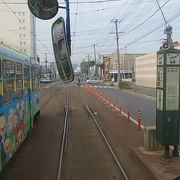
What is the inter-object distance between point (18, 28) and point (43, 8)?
64.7m

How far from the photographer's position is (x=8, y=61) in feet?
24.2

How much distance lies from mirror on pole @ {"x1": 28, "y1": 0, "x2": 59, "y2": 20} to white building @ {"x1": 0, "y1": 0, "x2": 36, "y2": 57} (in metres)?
55.5

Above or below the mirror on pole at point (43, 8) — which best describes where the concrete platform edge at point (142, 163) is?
below

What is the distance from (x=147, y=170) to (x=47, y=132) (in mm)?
6339

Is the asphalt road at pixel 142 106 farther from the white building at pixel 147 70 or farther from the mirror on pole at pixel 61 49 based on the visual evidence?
the white building at pixel 147 70

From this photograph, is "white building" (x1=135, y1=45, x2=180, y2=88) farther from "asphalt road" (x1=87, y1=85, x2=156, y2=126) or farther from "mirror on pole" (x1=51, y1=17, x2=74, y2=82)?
"mirror on pole" (x1=51, y1=17, x2=74, y2=82)

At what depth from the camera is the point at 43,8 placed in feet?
38.5

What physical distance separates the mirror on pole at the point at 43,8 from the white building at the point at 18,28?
182 ft

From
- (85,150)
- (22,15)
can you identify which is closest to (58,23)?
(85,150)

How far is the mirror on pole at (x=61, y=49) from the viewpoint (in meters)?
10.8

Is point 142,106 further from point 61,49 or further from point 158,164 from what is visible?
point 158,164

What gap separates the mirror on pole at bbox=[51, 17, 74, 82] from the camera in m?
10.8

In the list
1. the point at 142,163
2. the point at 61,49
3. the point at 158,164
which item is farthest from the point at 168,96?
the point at 61,49

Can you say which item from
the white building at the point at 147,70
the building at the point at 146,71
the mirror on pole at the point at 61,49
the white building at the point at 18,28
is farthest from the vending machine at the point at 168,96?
the white building at the point at 18,28
